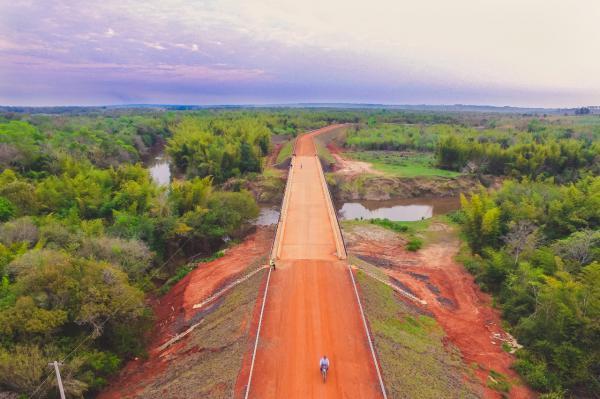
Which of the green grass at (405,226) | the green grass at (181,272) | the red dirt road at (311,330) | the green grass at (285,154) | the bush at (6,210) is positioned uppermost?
the green grass at (285,154)

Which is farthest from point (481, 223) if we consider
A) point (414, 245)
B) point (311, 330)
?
point (311, 330)

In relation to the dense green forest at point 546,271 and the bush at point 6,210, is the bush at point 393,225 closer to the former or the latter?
the dense green forest at point 546,271

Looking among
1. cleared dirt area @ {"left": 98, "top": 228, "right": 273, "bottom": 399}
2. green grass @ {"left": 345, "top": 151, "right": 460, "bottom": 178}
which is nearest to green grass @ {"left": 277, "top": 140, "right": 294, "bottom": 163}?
green grass @ {"left": 345, "top": 151, "right": 460, "bottom": 178}

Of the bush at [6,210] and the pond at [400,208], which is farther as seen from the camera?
the pond at [400,208]

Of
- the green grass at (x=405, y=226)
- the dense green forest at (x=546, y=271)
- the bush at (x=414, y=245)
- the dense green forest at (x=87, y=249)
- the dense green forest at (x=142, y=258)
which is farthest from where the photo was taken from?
the green grass at (x=405, y=226)

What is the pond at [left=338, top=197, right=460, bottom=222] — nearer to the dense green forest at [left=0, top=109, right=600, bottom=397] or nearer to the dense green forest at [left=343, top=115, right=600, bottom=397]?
the dense green forest at [left=343, top=115, right=600, bottom=397]

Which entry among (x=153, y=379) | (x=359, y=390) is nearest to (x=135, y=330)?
(x=153, y=379)

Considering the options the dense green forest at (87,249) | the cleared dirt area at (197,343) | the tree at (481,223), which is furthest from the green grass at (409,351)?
the dense green forest at (87,249)
